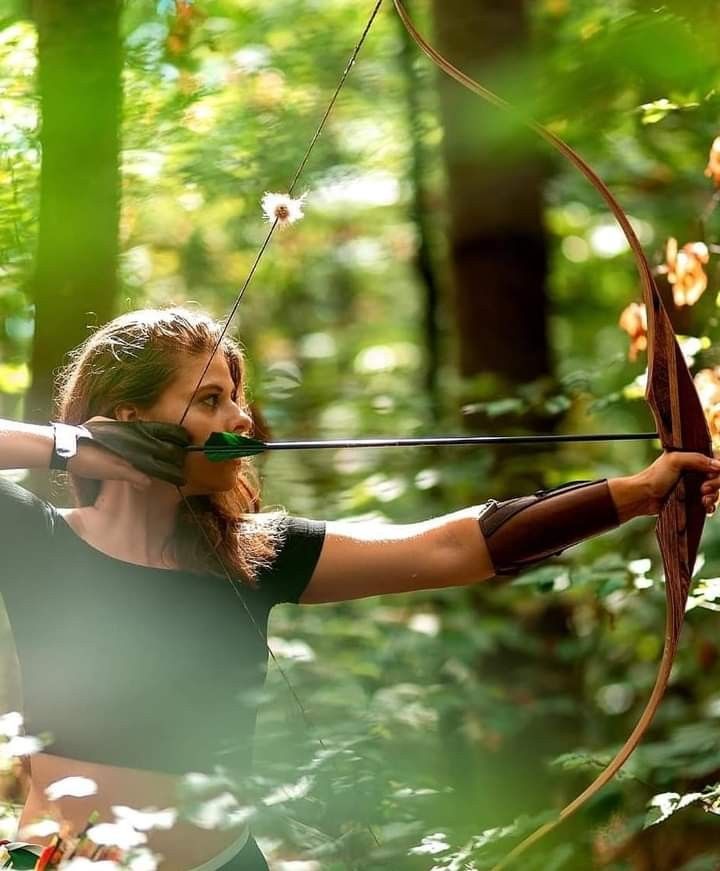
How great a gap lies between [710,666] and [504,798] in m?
0.76

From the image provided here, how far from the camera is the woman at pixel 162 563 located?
157 cm

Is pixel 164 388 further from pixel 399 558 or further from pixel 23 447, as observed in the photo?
pixel 399 558

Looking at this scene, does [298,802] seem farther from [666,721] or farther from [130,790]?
[666,721]

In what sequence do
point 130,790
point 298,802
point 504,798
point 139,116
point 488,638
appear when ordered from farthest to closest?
point 504,798
point 488,638
point 139,116
point 298,802
point 130,790

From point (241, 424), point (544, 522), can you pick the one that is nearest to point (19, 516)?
point (241, 424)

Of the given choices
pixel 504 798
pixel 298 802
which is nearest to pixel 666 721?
pixel 504 798

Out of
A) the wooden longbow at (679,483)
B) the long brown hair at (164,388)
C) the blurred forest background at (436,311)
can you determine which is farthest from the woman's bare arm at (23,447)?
the blurred forest background at (436,311)

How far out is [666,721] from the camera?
324 centimetres

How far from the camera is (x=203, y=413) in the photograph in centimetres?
164

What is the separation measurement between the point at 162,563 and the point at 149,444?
208 mm

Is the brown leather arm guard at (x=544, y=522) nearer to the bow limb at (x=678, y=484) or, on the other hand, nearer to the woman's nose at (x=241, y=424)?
the bow limb at (x=678, y=484)

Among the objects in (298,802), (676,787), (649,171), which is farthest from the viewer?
(649,171)

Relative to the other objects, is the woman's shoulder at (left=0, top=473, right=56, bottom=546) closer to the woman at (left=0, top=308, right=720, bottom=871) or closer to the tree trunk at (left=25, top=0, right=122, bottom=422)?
the woman at (left=0, top=308, right=720, bottom=871)

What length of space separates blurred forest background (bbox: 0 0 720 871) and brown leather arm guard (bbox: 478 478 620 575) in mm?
456
